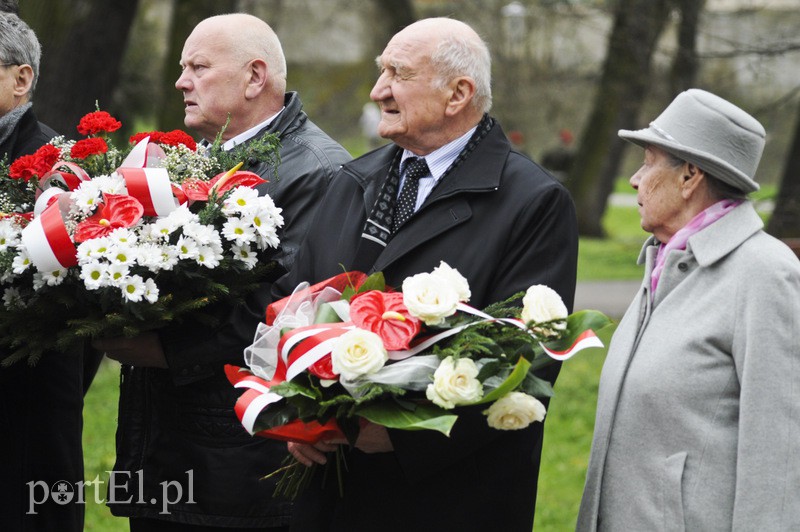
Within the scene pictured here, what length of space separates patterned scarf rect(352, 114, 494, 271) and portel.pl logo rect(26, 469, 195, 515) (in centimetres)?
103

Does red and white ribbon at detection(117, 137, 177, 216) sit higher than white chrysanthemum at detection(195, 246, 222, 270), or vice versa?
red and white ribbon at detection(117, 137, 177, 216)

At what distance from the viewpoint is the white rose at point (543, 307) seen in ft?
9.17

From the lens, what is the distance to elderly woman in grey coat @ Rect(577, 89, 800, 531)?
2.79m

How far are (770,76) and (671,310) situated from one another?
668cm

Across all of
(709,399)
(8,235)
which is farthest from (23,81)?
(709,399)

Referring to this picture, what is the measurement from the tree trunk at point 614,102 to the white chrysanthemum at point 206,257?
25.1ft

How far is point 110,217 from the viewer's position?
334 cm

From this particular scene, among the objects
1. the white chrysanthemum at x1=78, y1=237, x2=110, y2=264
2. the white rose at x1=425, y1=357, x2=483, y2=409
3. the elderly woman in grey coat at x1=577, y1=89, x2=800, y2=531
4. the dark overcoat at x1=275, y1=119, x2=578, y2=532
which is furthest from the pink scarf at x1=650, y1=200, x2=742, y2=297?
the white chrysanthemum at x1=78, y1=237, x2=110, y2=264

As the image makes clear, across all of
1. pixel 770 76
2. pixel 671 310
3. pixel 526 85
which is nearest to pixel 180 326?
pixel 671 310

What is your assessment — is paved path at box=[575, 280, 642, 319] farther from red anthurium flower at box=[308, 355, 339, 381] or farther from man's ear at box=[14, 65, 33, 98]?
red anthurium flower at box=[308, 355, 339, 381]

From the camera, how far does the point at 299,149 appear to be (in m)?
4.01

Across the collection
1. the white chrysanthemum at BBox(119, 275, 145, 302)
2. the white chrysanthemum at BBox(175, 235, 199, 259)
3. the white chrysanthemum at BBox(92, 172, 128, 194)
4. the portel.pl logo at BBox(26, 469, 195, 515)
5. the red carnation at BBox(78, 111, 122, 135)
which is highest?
the red carnation at BBox(78, 111, 122, 135)

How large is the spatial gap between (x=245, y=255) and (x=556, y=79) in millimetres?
15762

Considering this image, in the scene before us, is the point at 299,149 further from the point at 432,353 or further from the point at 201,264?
the point at 432,353
